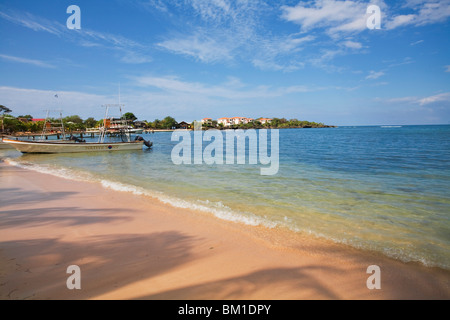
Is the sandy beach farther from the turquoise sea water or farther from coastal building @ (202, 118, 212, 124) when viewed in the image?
coastal building @ (202, 118, 212, 124)

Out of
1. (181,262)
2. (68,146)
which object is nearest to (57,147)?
(68,146)

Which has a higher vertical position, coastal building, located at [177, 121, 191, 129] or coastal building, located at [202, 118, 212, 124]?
coastal building, located at [202, 118, 212, 124]

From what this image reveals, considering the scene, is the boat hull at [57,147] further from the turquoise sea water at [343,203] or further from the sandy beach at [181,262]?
the sandy beach at [181,262]

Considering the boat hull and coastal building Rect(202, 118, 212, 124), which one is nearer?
the boat hull

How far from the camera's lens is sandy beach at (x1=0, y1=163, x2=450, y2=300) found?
10.8 feet

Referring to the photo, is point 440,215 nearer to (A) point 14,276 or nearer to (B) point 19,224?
(A) point 14,276

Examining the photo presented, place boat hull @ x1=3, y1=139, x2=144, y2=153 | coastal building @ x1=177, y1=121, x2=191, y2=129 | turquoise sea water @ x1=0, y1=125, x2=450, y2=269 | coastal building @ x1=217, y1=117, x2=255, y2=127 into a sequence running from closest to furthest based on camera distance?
turquoise sea water @ x1=0, y1=125, x2=450, y2=269 → boat hull @ x1=3, y1=139, x2=144, y2=153 → coastal building @ x1=177, y1=121, x2=191, y2=129 → coastal building @ x1=217, y1=117, x2=255, y2=127

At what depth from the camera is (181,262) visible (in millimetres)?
4098

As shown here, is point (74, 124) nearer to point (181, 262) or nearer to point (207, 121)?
point (207, 121)

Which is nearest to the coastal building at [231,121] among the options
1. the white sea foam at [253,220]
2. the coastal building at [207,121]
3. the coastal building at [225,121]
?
the coastal building at [225,121]

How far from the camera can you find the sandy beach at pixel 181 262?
3.28 meters

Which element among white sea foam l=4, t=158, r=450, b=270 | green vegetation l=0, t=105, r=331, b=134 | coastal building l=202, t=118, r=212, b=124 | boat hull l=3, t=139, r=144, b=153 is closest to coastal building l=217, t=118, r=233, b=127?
green vegetation l=0, t=105, r=331, b=134

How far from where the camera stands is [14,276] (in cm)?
348
